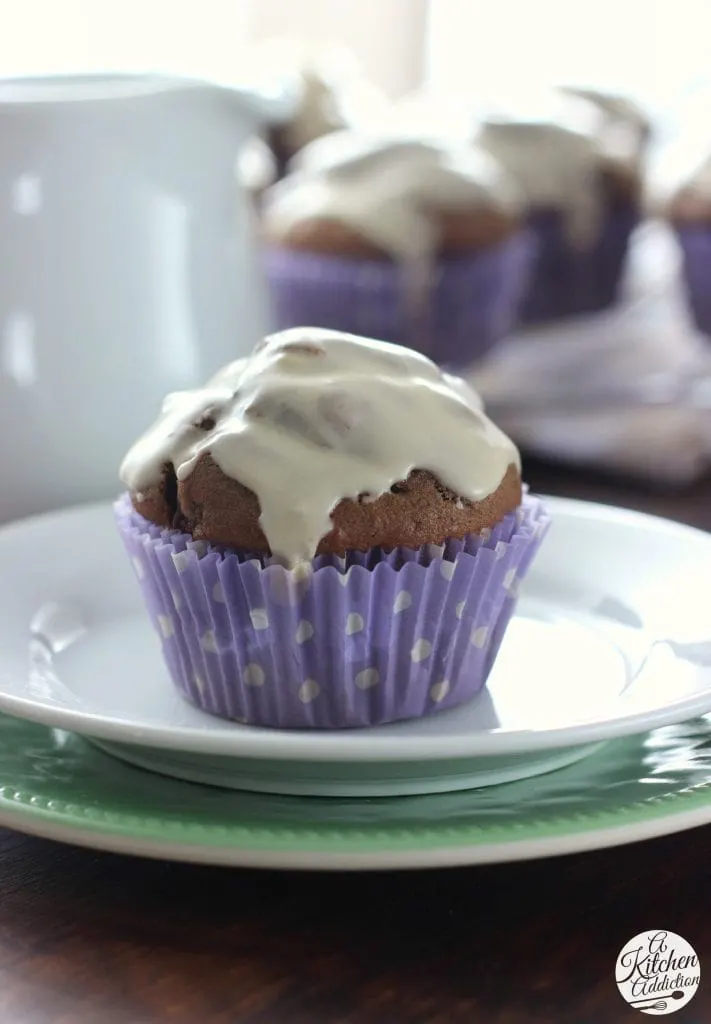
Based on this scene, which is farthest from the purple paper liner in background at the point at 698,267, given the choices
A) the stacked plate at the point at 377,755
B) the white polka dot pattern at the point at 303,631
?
the white polka dot pattern at the point at 303,631

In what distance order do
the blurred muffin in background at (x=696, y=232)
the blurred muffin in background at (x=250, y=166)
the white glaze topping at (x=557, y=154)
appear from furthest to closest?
the white glaze topping at (x=557, y=154) < the blurred muffin in background at (x=696, y=232) < the blurred muffin in background at (x=250, y=166)

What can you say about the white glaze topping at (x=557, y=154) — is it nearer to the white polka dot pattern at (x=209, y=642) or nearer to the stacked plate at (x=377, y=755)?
the stacked plate at (x=377, y=755)

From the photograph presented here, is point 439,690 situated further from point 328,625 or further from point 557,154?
point 557,154

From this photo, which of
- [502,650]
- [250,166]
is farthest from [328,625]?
[250,166]

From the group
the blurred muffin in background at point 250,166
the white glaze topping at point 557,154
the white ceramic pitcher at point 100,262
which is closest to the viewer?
the white ceramic pitcher at point 100,262

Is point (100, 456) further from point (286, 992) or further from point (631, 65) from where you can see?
point (631, 65)

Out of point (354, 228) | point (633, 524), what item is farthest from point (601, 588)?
point (354, 228)
